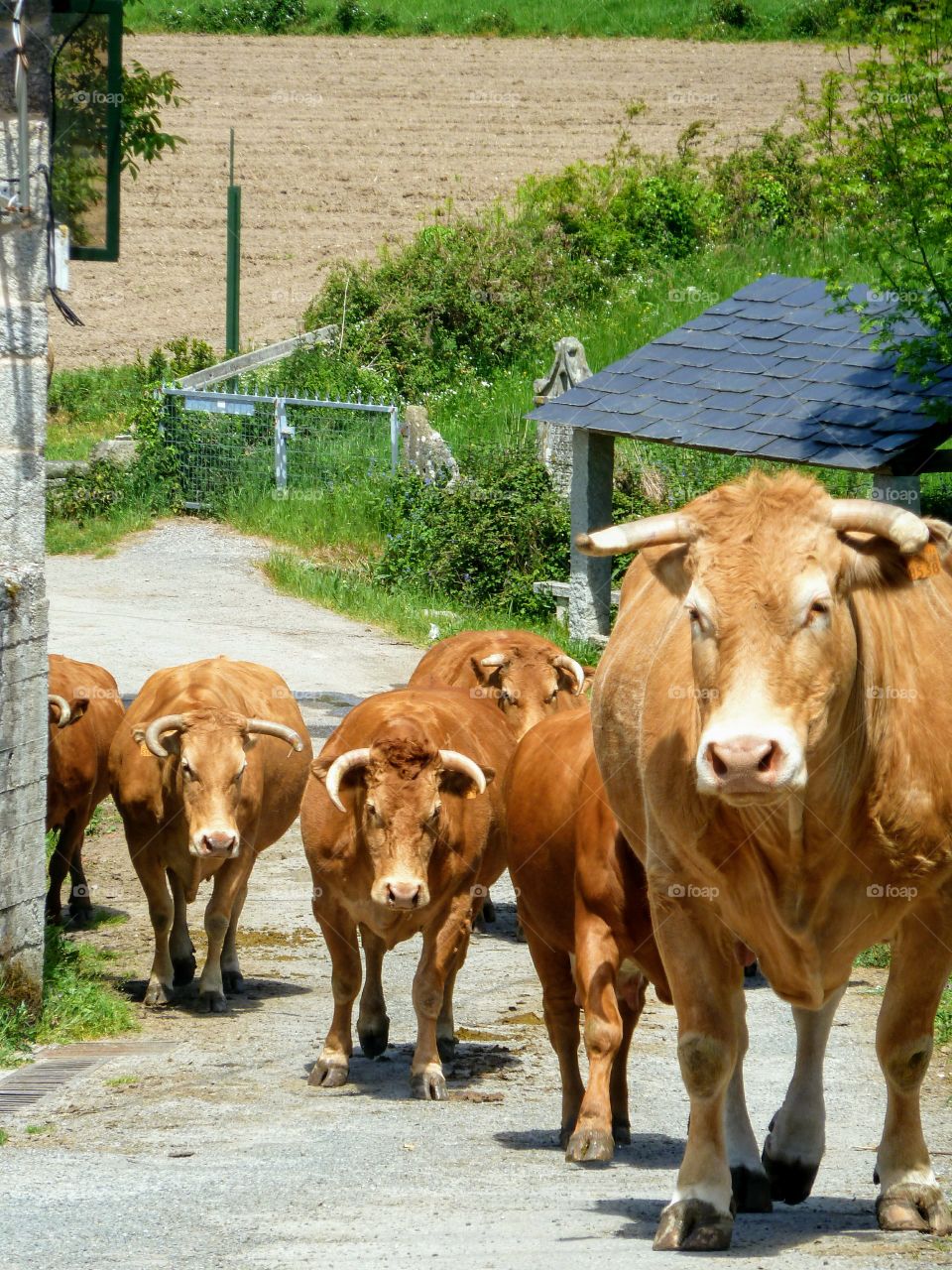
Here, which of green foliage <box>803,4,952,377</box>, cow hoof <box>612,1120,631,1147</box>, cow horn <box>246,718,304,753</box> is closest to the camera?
cow hoof <box>612,1120,631,1147</box>

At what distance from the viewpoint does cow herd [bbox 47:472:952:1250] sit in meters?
4.61

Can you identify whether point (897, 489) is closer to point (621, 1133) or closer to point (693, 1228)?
point (621, 1133)

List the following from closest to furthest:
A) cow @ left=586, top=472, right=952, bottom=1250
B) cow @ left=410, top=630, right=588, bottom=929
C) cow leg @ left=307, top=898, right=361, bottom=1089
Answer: cow @ left=586, top=472, right=952, bottom=1250 < cow leg @ left=307, top=898, right=361, bottom=1089 < cow @ left=410, top=630, right=588, bottom=929

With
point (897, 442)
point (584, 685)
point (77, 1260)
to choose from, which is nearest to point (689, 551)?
point (77, 1260)

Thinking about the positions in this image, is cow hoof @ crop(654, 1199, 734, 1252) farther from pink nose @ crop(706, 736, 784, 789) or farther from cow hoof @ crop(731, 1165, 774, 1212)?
pink nose @ crop(706, 736, 784, 789)

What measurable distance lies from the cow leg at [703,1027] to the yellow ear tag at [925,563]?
121 cm

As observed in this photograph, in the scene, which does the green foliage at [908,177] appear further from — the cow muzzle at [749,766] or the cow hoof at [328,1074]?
the cow muzzle at [749,766]

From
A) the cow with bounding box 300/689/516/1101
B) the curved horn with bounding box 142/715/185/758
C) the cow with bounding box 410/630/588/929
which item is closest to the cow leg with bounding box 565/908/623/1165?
the cow with bounding box 300/689/516/1101

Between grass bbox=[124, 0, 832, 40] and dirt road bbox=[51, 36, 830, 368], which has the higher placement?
grass bbox=[124, 0, 832, 40]

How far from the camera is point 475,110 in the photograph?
153 feet

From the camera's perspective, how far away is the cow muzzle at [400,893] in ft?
25.8

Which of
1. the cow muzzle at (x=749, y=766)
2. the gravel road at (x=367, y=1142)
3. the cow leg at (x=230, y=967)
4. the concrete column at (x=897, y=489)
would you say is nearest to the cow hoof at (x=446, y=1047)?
the gravel road at (x=367, y=1142)

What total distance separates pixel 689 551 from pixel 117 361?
32.8m

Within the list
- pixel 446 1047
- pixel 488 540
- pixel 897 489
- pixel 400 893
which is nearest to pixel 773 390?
pixel 897 489
